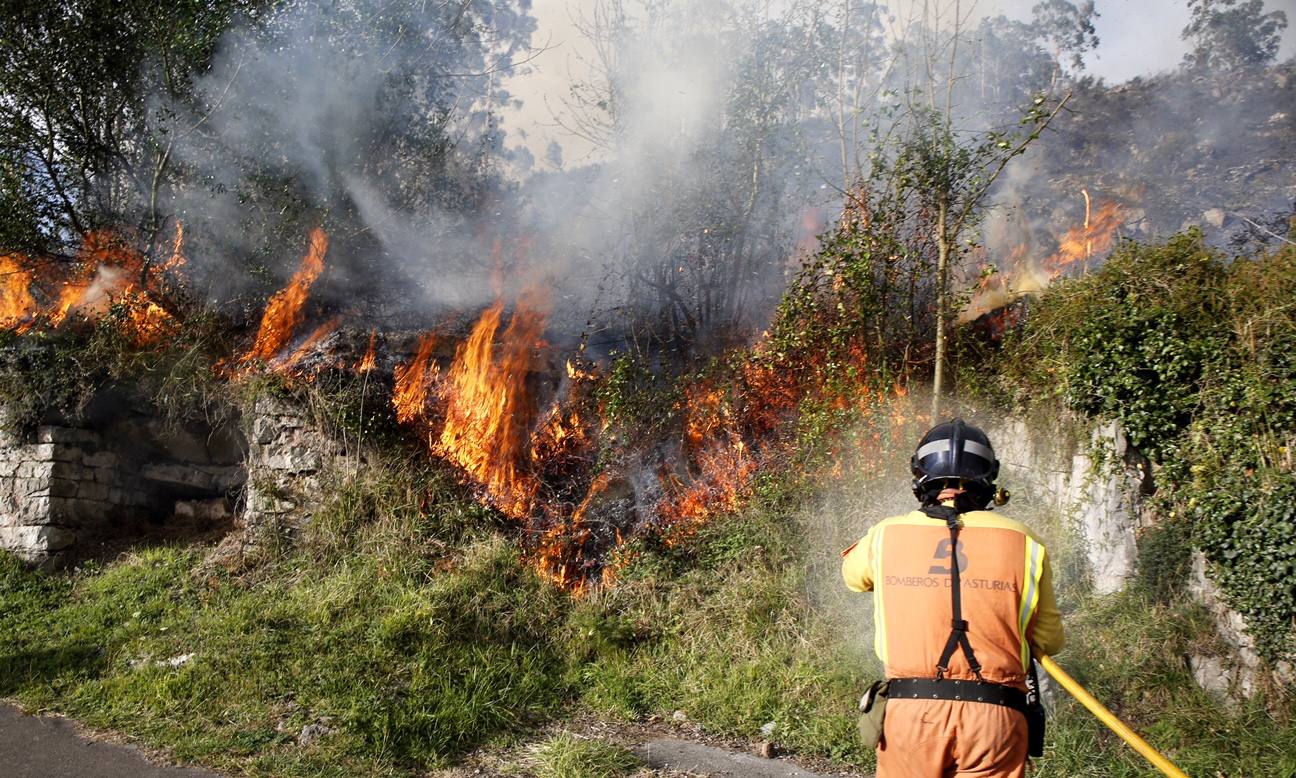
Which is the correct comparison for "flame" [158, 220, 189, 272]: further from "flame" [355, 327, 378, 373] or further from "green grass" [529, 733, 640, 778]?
"green grass" [529, 733, 640, 778]

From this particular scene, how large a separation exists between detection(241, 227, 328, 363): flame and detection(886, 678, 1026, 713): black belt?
8.13m

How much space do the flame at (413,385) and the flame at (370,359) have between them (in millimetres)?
28

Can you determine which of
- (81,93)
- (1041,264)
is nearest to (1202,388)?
(1041,264)

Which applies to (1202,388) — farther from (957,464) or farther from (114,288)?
(114,288)

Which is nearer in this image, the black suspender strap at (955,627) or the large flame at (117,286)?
the black suspender strap at (955,627)

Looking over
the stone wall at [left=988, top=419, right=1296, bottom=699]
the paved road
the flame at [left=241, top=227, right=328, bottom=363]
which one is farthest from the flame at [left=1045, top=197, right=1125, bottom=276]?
the paved road

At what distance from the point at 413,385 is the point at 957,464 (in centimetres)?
678

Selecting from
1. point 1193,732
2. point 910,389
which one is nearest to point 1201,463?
point 1193,732

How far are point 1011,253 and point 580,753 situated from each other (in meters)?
7.75

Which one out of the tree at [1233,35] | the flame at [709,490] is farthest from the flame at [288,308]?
the tree at [1233,35]

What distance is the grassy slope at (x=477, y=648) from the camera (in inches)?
217

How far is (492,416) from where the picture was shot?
8664mm

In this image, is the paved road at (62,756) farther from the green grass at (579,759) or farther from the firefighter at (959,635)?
the firefighter at (959,635)

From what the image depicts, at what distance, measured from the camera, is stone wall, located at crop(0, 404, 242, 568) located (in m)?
8.84
